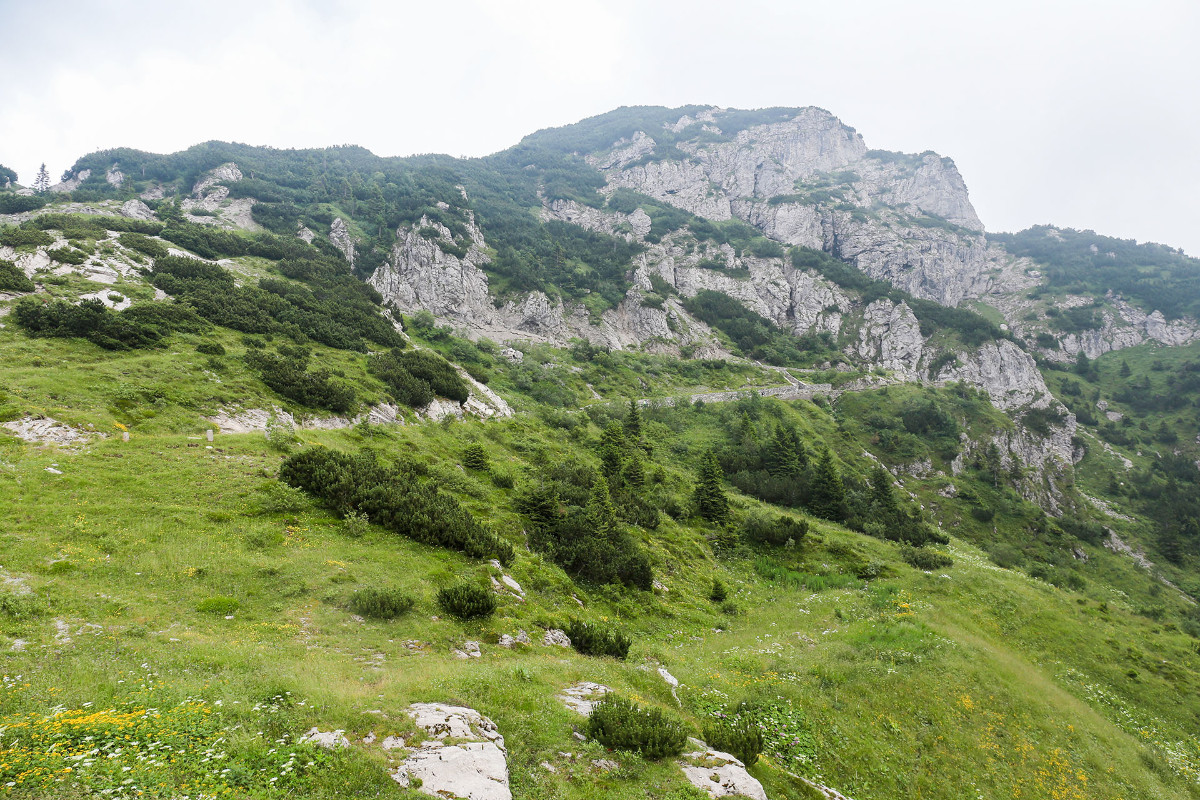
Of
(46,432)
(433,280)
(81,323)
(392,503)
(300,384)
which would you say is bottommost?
(392,503)

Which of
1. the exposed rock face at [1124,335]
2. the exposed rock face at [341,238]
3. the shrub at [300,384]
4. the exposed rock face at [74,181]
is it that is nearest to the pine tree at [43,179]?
the exposed rock face at [74,181]

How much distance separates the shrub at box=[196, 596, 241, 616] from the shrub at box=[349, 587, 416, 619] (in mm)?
2630

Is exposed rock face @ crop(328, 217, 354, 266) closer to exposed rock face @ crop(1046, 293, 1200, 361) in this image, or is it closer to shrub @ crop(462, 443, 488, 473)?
shrub @ crop(462, 443, 488, 473)

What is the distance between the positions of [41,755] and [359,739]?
11.4 ft

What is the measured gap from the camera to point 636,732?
869cm

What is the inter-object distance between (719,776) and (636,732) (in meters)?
1.64

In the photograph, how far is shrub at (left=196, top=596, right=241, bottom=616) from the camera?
437 inches

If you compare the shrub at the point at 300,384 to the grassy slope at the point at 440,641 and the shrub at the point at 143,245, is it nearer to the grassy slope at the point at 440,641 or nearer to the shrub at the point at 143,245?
the grassy slope at the point at 440,641

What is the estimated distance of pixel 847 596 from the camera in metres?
22.3

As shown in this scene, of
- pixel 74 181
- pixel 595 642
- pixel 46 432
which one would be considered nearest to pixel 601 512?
pixel 595 642

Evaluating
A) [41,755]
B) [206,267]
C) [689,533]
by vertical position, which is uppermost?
[206,267]

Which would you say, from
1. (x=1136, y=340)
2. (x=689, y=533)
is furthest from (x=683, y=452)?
(x=1136, y=340)

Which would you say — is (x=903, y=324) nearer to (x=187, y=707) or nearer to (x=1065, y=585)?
(x=1065, y=585)

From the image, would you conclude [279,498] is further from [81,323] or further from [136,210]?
[136,210]
